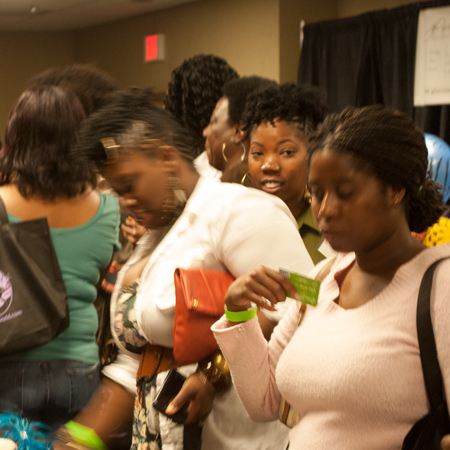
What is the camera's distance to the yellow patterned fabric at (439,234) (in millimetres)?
1638

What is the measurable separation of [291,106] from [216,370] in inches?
38.7

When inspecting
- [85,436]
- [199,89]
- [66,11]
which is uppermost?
[66,11]

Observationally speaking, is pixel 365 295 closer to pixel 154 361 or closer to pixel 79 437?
pixel 154 361

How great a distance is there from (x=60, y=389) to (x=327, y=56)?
3802 mm

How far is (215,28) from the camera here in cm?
532

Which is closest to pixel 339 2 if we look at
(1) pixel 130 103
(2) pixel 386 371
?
(1) pixel 130 103

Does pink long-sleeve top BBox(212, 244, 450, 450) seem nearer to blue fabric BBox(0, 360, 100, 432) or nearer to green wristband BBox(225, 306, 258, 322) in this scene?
green wristband BBox(225, 306, 258, 322)

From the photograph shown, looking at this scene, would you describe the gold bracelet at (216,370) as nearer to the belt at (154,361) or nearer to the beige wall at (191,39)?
the belt at (154,361)

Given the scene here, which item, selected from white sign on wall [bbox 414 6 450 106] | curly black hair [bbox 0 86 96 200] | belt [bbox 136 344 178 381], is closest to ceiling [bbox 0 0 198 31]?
white sign on wall [bbox 414 6 450 106]

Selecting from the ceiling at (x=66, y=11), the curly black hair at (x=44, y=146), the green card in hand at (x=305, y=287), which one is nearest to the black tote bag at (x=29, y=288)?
the curly black hair at (x=44, y=146)

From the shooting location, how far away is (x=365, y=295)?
43.6 inches

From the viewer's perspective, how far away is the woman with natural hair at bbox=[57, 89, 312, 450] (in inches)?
52.2

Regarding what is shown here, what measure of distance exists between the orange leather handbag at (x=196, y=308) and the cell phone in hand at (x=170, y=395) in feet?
0.19

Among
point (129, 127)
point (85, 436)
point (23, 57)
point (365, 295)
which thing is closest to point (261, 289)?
point (365, 295)
